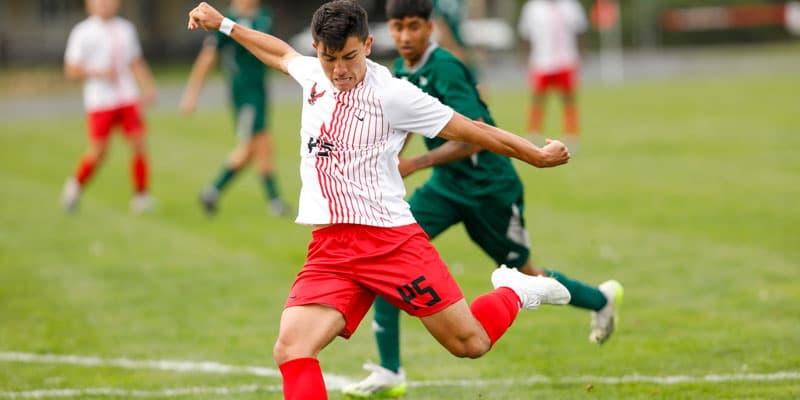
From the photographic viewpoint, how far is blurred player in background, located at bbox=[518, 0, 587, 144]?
1894cm

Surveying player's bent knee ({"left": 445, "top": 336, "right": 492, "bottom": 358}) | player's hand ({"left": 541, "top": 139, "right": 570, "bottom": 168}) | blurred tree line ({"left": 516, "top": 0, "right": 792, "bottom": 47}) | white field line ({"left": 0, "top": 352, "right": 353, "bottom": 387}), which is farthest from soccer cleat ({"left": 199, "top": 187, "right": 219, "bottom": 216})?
blurred tree line ({"left": 516, "top": 0, "right": 792, "bottom": 47})

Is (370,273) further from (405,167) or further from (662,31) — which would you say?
(662,31)

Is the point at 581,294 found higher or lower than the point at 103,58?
lower

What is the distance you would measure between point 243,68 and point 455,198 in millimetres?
6947

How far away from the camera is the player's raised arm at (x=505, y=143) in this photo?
5391 mm

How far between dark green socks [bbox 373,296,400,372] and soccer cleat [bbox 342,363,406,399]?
0.16 feet

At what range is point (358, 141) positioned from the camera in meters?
5.41

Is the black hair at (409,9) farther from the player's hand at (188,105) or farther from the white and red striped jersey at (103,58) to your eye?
the white and red striped jersey at (103,58)

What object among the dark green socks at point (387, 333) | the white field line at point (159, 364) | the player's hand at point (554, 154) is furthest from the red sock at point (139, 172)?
the player's hand at point (554, 154)

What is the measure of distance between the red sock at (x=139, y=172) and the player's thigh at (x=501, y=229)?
7726mm

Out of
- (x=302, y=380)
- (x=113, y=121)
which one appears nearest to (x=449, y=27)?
(x=113, y=121)

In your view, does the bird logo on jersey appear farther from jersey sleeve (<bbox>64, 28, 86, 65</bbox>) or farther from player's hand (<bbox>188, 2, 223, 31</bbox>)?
jersey sleeve (<bbox>64, 28, 86, 65</bbox>)

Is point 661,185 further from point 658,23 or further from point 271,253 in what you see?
point 658,23

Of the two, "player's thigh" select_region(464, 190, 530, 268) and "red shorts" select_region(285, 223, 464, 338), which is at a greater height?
"red shorts" select_region(285, 223, 464, 338)
